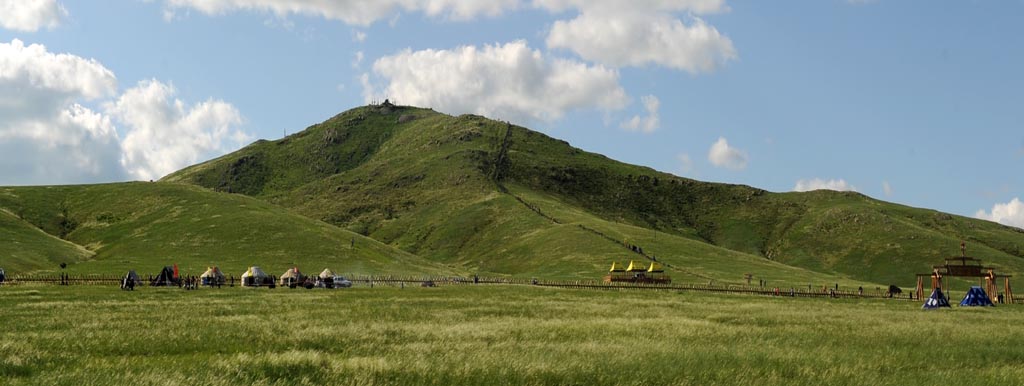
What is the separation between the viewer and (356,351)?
76.2 ft

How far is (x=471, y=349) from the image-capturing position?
23.6m

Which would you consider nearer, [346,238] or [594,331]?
[594,331]

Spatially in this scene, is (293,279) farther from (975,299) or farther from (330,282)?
(975,299)

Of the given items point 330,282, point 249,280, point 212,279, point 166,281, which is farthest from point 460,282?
point 166,281

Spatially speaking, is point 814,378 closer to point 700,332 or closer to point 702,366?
point 702,366

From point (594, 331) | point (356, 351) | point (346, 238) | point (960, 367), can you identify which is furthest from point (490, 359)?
point (346, 238)

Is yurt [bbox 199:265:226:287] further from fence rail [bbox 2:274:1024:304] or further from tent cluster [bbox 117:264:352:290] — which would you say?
fence rail [bbox 2:274:1024:304]

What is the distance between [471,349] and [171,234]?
13554 centimetres

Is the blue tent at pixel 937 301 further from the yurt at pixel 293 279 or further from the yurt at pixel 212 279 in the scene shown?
the yurt at pixel 212 279

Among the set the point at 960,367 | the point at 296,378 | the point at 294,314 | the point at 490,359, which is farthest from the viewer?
the point at 294,314

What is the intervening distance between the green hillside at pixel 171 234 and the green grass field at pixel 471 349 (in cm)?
8236

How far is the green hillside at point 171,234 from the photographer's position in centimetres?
12144

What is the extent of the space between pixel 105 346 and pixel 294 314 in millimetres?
15795

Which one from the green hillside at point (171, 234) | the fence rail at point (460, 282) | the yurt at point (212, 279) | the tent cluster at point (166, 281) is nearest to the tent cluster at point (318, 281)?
the fence rail at point (460, 282)
